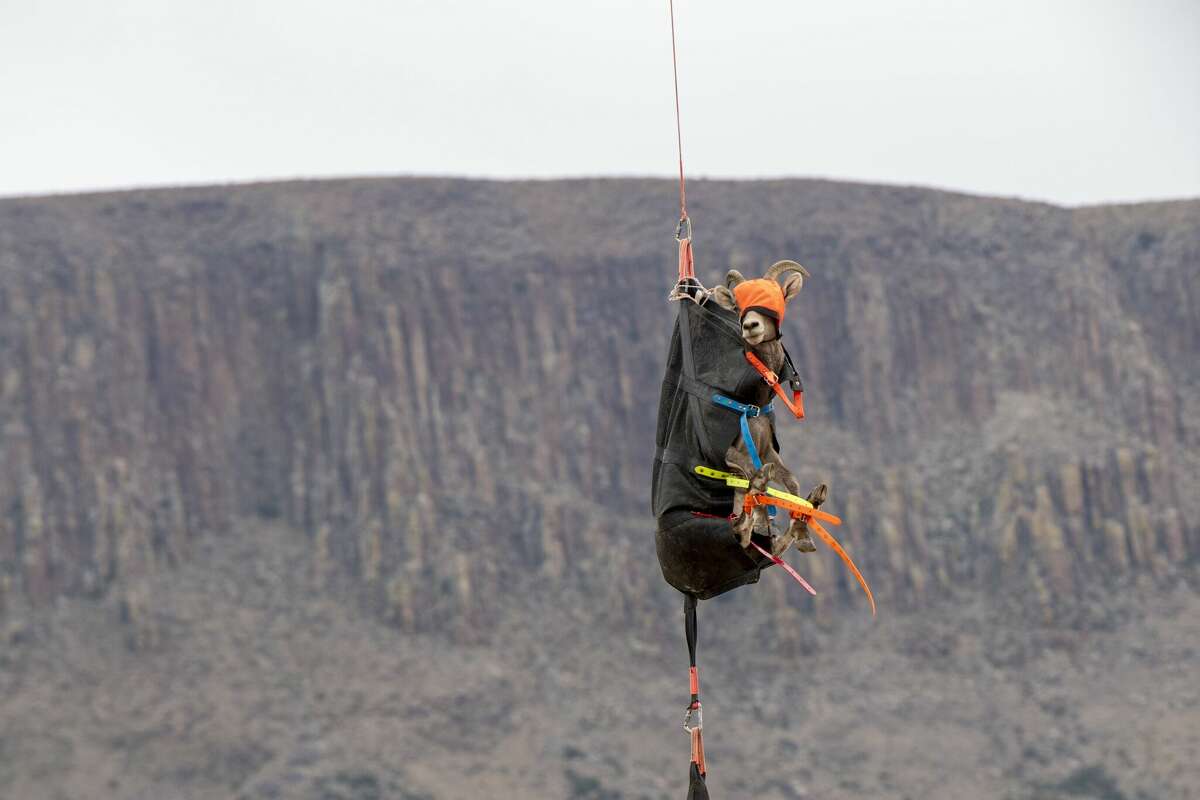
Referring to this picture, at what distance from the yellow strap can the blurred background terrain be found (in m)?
61.2

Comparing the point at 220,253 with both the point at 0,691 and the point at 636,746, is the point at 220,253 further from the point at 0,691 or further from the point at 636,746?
the point at 636,746

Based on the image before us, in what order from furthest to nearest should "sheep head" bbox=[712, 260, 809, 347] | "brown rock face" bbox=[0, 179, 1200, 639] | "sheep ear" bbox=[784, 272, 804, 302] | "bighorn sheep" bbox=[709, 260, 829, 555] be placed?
1. "brown rock face" bbox=[0, 179, 1200, 639]
2. "sheep ear" bbox=[784, 272, 804, 302]
3. "sheep head" bbox=[712, 260, 809, 347]
4. "bighorn sheep" bbox=[709, 260, 829, 555]

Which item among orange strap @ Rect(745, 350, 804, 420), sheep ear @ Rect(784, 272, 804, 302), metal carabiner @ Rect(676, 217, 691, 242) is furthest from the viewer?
sheep ear @ Rect(784, 272, 804, 302)

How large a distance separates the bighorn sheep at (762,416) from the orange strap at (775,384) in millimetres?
46

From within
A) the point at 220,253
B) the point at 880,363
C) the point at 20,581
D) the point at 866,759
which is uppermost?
the point at 220,253

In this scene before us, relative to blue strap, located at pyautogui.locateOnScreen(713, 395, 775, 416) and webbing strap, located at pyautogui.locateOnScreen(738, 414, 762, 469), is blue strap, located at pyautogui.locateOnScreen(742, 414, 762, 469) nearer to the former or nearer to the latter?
webbing strap, located at pyautogui.locateOnScreen(738, 414, 762, 469)

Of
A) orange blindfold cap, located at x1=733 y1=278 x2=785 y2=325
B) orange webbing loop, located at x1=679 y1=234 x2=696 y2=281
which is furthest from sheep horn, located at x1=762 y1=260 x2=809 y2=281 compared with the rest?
orange webbing loop, located at x1=679 y1=234 x2=696 y2=281

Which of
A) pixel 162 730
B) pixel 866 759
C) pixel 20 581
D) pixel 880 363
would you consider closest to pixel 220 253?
pixel 20 581

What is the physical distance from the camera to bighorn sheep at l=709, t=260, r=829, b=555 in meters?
13.5

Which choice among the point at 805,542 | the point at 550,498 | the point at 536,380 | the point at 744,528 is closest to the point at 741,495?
the point at 744,528

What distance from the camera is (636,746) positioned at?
77.2 m

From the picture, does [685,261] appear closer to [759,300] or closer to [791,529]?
[759,300]

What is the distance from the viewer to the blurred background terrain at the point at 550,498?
253 ft

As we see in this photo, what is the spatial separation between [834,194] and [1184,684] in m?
29.8
